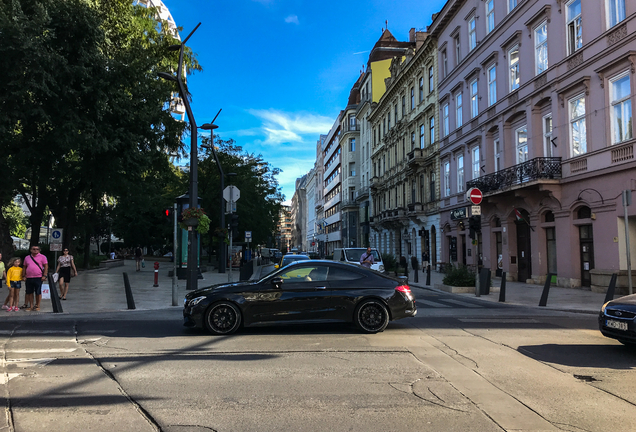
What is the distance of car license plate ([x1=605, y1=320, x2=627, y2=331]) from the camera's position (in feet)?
25.8

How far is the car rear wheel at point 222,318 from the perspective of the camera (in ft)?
31.3

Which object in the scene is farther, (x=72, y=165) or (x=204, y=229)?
(x=72, y=165)

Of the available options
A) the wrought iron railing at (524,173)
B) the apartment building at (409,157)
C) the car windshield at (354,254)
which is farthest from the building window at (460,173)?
the car windshield at (354,254)

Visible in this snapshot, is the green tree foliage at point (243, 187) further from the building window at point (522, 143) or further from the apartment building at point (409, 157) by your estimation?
the building window at point (522, 143)

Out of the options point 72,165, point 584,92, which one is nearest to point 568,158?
point 584,92

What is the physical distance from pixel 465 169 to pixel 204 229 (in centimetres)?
2030

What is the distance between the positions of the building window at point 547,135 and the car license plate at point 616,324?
1664 centimetres

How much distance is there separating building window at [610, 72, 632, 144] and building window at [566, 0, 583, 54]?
2.90 meters

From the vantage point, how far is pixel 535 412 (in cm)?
507

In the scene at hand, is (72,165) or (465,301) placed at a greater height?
(72,165)

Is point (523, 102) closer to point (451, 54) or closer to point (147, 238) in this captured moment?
point (451, 54)

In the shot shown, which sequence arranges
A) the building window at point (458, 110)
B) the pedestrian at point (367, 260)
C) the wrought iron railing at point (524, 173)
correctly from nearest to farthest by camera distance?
the wrought iron railing at point (524, 173) < the pedestrian at point (367, 260) < the building window at point (458, 110)

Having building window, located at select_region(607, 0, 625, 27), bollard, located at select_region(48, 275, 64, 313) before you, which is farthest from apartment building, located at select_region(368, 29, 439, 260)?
bollard, located at select_region(48, 275, 64, 313)

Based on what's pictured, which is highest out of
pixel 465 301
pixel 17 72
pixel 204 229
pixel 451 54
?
pixel 451 54
